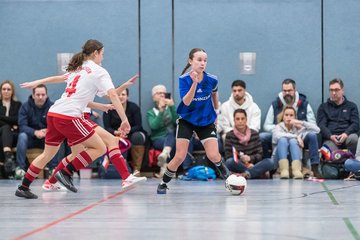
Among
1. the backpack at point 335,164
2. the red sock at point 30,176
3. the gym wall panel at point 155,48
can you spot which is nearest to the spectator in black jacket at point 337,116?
the backpack at point 335,164

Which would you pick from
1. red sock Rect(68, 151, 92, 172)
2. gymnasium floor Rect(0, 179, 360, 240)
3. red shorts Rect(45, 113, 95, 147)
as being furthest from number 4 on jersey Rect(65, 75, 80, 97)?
gymnasium floor Rect(0, 179, 360, 240)

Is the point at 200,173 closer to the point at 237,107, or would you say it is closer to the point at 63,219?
the point at 237,107

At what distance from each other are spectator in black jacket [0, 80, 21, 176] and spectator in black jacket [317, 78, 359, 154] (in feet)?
17.8

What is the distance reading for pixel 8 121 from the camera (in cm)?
1380

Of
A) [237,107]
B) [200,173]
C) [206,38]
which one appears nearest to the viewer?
[200,173]

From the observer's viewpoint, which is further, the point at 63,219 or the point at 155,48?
the point at 155,48

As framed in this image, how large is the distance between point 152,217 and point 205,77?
3.10 meters

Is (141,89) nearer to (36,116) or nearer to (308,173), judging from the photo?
(36,116)

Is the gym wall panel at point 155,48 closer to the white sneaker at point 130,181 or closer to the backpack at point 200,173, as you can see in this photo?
the backpack at point 200,173

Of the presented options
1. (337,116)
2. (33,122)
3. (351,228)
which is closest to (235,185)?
(351,228)

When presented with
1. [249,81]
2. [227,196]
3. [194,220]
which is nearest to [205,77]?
[227,196]

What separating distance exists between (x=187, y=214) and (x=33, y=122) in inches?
293

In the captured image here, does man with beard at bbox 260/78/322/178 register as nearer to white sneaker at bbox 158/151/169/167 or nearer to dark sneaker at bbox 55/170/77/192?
white sneaker at bbox 158/151/169/167

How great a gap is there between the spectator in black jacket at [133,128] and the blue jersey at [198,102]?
4.24m
